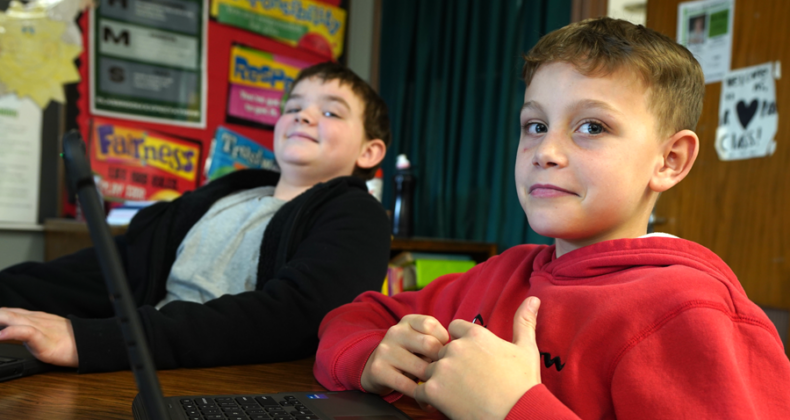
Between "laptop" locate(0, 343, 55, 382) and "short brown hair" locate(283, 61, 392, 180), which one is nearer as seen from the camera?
"laptop" locate(0, 343, 55, 382)

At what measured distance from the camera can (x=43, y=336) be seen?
2.12 ft

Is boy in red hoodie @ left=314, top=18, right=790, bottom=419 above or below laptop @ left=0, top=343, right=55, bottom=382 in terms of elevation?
above

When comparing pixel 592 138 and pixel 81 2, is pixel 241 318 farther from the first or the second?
pixel 81 2

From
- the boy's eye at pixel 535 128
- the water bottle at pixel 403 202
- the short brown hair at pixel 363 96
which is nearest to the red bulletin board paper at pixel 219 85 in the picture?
the water bottle at pixel 403 202

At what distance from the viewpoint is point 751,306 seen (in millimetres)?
490

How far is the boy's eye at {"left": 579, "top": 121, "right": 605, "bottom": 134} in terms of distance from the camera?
60cm

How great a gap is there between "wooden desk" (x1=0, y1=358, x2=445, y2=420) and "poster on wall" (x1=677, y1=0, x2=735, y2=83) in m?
2.02

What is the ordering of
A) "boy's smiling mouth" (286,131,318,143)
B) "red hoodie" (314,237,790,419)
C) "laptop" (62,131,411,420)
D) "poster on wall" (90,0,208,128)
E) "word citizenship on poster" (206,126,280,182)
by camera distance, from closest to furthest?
"laptop" (62,131,411,420) < "red hoodie" (314,237,790,419) < "boy's smiling mouth" (286,131,318,143) < "poster on wall" (90,0,208,128) < "word citizenship on poster" (206,126,280,182)

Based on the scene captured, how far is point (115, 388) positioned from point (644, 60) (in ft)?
2.04

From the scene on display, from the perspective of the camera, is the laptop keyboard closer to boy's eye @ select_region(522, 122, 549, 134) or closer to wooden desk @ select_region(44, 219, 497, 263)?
boy's eye @ select_region(522, 122, 549, 134)

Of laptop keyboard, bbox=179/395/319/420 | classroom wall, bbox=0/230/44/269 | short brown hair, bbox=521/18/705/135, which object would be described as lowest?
classroom wall, bbox=0/230/44/269

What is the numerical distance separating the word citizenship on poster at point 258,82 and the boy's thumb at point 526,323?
2118 millimetres

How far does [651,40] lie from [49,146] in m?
2.04

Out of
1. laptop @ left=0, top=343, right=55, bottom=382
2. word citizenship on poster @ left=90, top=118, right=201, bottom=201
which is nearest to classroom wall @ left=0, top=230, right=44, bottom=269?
word citizenship on poster @ left=90, top=118, right=201, bottom=201
